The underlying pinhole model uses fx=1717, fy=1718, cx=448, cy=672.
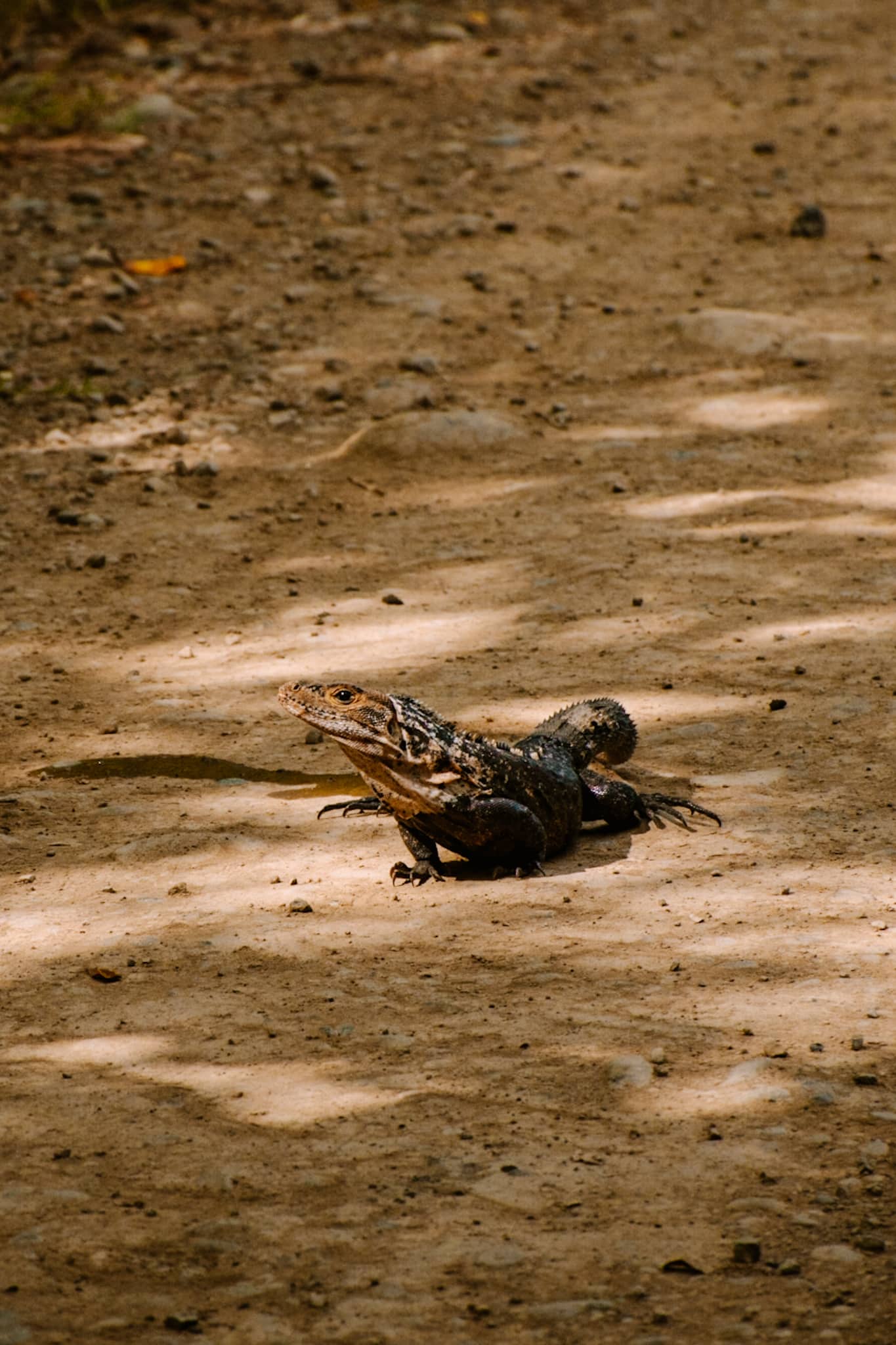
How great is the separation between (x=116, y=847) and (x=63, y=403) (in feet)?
13.8

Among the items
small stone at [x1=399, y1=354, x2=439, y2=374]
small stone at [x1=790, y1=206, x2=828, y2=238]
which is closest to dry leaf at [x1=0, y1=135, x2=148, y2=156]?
small stone at [x1=399, y1=354, x2=439, y2=374]

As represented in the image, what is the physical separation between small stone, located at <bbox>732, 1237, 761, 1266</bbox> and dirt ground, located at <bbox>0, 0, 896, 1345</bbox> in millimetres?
19

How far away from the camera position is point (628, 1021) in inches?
153

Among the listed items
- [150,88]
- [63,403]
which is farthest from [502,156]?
[63,403]

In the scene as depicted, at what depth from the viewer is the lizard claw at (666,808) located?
5000 mm

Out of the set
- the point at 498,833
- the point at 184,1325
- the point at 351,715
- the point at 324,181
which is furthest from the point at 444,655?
the point at 324,181

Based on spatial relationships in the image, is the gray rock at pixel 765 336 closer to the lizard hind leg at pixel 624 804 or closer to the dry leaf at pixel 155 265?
the dry leaf at pixel 155 265

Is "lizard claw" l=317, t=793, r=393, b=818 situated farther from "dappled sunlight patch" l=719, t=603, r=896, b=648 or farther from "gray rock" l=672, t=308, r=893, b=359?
"gray rock" l=672, t=308, r=893, b=359

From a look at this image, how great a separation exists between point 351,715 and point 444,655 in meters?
1.53

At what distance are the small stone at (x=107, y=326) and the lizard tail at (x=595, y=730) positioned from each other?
484 centimetres

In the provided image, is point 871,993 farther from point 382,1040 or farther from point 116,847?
point 116,847

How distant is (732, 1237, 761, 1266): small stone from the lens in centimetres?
305

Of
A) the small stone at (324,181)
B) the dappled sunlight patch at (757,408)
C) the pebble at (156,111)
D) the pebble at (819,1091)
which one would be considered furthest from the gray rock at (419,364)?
the pebble at (819,1091)

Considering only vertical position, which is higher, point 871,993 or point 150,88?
point 150,88
